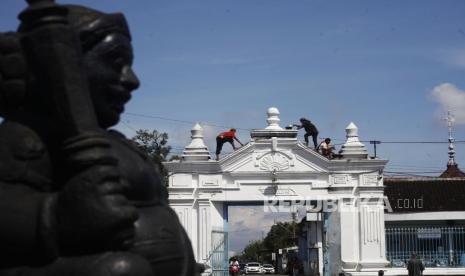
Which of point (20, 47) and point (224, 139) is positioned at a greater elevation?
point (224, 139)

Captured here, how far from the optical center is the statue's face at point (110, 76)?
2771 millimetres

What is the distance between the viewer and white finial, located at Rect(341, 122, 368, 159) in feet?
61.0

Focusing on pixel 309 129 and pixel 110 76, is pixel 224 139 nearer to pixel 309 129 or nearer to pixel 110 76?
pixel 309 129

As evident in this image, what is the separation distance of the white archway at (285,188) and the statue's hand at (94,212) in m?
15.4

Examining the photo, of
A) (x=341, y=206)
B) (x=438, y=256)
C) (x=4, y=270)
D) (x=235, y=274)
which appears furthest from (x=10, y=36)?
(x=235, y=274)

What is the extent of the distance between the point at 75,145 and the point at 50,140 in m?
0.19

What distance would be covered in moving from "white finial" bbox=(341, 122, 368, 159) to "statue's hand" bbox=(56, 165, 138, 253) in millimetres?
16352

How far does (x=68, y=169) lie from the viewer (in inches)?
99.0

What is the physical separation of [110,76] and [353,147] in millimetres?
16236

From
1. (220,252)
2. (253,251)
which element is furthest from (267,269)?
(253,251)

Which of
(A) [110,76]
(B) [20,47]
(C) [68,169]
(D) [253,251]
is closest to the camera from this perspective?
(C) [68,169]

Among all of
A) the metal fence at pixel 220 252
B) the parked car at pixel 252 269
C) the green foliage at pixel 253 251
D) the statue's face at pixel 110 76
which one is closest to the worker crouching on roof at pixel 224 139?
the metal fence at pixel 220 252

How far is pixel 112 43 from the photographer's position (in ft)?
9.25

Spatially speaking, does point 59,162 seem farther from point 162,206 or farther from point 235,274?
point 235,274
